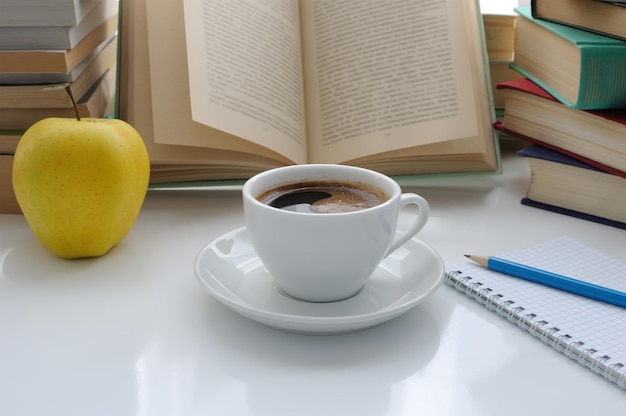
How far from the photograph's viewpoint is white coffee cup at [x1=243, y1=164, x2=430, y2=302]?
56cm

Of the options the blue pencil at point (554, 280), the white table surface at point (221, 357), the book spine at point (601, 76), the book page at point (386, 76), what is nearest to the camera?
the white table surface at point (221, 357)

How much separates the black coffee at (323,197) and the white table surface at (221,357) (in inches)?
4.1

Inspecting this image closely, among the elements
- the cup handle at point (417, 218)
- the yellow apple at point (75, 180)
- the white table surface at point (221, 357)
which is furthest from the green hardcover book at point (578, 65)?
the yellow apple at point (75, 180)

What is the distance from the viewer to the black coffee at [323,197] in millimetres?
621

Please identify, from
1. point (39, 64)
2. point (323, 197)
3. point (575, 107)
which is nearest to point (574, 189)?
point (575, 107)

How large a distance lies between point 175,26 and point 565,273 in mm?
Answer: 547

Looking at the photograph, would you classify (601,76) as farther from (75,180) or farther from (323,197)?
(75,180)

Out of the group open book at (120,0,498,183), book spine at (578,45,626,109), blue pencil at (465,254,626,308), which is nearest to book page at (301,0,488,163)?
open book at (120,0,498,183)

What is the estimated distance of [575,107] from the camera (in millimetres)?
796

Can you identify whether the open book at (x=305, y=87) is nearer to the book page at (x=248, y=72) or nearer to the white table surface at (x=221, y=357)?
the book page at (x=248, y=72)

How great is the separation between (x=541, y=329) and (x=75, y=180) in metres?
0.46

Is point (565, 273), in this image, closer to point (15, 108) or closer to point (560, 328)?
point (560, 328)

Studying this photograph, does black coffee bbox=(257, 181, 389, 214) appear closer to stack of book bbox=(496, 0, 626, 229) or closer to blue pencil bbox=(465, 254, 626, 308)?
blue pencil bbox=(465, 254, 626, 308)

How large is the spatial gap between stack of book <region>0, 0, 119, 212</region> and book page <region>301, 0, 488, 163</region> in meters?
0.29
